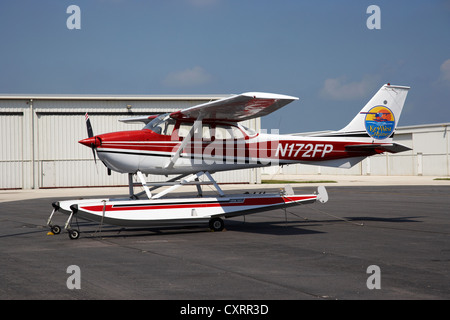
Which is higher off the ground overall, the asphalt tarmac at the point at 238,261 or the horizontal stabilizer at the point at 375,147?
the horizontal stabilizer at the point at 375,147

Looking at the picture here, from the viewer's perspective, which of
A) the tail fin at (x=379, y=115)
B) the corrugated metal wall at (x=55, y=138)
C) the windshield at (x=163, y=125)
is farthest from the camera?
the corrugated metal wall at (x=55, y=138)

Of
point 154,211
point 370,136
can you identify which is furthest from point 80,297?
point 370,136

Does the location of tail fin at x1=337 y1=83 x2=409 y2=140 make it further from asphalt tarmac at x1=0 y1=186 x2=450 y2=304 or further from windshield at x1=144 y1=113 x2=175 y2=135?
windshield at x1=144 y1=113 x2=175 y2=135

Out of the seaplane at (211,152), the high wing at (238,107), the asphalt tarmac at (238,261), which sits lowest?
the asphalt tarmac at (238,261)

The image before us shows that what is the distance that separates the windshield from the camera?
46.0 ft

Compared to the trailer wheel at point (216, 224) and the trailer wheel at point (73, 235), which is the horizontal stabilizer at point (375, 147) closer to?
the trailer wheel at point (216, 224)

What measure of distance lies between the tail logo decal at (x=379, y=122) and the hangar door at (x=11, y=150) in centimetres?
3110

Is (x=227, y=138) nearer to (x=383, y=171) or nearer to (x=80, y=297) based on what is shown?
(x=80, y=297)

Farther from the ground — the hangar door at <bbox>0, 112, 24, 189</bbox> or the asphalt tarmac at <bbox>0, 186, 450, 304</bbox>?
the hangar door at <bbox>0, 112, 24, 189</bbox>

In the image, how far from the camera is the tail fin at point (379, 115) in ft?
50.8

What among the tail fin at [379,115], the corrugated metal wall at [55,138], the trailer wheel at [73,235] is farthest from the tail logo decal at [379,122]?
the corrugated metal wall at [55,138]

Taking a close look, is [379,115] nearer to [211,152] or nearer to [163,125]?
[211,152]

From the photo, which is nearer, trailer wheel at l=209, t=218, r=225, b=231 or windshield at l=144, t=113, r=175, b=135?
trailer wheel at l=209, t=218, r=225, b=231

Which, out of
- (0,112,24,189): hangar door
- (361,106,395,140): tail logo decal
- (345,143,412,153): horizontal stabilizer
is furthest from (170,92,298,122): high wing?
(0,112,24,189): hangar door
